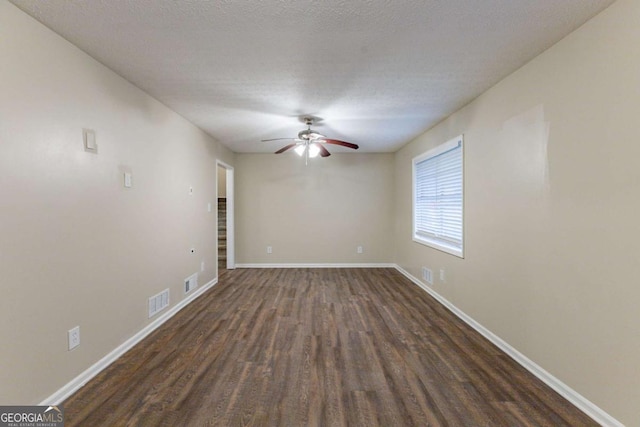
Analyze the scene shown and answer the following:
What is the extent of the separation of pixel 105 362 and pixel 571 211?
3573 mm

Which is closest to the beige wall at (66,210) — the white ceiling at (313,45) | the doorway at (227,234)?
the white ceiling at (313,45)

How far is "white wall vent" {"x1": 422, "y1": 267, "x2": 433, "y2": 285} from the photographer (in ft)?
13.6

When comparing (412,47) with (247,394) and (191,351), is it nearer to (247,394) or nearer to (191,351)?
(247,394)

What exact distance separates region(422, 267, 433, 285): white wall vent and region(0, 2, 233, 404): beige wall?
3.49m

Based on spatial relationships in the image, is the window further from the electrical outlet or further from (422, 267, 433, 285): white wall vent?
the electrical outlet

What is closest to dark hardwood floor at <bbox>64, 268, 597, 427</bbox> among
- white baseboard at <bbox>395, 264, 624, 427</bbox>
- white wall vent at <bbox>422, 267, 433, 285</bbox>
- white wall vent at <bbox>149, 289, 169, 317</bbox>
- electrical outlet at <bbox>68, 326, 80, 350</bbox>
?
white baseboard at <bbox>395, 264, 624, 427</bbox>

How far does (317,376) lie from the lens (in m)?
2.13

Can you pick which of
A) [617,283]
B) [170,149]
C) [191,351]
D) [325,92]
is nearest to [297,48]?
[325,92]

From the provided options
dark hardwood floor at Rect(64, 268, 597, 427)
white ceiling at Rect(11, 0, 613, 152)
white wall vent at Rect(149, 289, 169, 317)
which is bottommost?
dark hardwood floor at Rect(64, 268, 597, 427)

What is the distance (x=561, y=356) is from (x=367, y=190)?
4.36 m

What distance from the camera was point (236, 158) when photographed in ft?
19.6

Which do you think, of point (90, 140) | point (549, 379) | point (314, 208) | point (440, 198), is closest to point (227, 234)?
point (314, 208)

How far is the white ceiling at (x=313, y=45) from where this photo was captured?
1642mm

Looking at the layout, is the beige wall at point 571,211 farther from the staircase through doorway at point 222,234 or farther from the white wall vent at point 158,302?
the staircase through doorway at point 222,234
